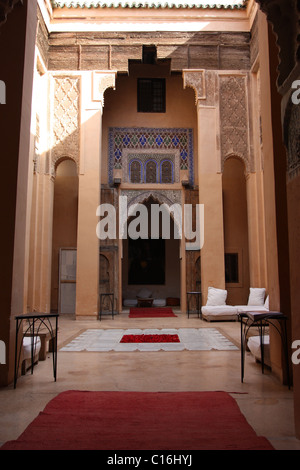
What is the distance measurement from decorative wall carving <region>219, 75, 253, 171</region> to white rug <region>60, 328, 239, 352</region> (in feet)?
17.4

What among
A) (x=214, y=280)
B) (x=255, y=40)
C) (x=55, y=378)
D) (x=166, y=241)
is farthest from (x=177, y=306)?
(x=55, y=378)

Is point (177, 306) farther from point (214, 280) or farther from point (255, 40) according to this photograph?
point (255, 40)

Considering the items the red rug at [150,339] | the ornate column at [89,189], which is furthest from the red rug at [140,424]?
the ornate column at [89,189]

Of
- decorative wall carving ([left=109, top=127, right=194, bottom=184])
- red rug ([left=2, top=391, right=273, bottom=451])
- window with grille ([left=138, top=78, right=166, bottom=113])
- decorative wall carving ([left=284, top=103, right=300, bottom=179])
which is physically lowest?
red rug ([left=2, top=391, right=273, bottom=451])

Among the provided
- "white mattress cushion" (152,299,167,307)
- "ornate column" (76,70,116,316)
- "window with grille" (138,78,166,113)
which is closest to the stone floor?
"ornate column" (76,70,116,316)

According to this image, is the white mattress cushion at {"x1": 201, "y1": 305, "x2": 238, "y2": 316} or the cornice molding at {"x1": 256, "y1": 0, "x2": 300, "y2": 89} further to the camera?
the white mattress cushion at {"x1": 201, "y1": 305, "x2": 238, "y2": 316}

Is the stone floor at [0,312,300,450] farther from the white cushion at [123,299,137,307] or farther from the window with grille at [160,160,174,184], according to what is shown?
the white cushion at [123,299,137,307]

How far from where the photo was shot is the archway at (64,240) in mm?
12938

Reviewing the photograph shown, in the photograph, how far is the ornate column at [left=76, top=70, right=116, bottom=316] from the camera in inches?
431

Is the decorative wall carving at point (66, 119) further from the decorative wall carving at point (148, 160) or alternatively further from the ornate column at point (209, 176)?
the ornate column at point (209, 176)

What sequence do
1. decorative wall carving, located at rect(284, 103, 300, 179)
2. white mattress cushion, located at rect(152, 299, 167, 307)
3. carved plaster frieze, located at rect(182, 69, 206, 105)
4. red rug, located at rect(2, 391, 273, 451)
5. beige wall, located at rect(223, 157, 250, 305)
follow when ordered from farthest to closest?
white mattress cushion, located at rect(152, 299, 167, 307), beige wall, located at rect(223, 157, 250, 305), carved plaster frieze, located at rect(182, 69, 206, 105), decorative wall carving, located at rect(284, 103, 300, 179), red rug, located at rect(2, 391, 273, 451)

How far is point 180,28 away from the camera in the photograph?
11695 mm

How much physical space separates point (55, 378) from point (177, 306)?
36.0ft

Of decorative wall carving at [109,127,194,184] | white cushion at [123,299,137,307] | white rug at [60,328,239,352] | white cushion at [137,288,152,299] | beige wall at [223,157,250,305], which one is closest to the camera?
white rug at [60,328,239,352]
